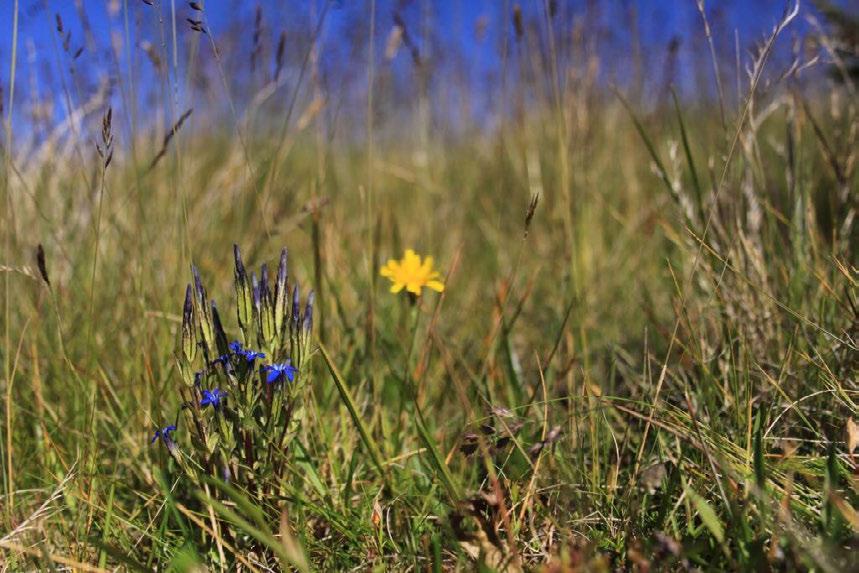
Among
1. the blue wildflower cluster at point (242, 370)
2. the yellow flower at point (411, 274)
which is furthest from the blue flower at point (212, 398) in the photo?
the yellow flower at point (411, 274)

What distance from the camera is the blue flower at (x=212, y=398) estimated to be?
37.6 inches

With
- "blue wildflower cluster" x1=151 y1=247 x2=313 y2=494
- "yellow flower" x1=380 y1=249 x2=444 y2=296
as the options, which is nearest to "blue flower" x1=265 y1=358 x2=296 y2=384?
"blue wildflower cluster" x1=151 y1=247 x2=313 y2=494

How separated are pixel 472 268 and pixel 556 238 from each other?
1.03 ft

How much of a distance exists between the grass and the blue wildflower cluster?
0.02 metres

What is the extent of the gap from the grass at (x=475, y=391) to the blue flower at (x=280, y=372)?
39 millimetres

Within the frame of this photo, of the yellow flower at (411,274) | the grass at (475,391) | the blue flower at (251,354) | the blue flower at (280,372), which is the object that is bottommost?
the grass at (475,391)

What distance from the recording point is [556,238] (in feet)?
7.85

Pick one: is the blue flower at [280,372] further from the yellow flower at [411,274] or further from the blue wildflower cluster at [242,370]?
the yellow flower at [411,274]

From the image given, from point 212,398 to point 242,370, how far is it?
0.19ft

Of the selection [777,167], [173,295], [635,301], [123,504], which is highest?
[777,167]

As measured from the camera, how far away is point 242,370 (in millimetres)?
990

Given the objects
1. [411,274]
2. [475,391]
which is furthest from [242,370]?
[475,391]

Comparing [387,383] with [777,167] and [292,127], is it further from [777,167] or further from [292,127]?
[777,167]

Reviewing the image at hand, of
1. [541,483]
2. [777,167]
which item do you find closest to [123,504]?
[541,483]
